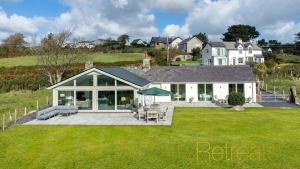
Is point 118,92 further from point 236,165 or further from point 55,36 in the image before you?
point 55,36

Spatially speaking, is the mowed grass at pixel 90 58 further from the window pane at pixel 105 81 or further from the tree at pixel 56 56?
the window pane at pixel 105 81

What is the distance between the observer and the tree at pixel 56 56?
188 feet

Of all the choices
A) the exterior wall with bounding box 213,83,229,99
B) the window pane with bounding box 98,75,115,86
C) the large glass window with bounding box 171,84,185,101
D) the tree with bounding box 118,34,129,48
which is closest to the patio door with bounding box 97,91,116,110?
the window pane with bounding box 98,75,115,86

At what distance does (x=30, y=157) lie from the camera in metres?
14.8

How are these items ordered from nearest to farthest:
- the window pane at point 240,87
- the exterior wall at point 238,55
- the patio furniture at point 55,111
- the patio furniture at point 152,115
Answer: the patio furniture at point 152,115 < the patio furniture at point 55,111 < the window pane at point 240,87 < the exterior wall at point 238,55

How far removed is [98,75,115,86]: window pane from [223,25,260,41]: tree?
8921 centimetres

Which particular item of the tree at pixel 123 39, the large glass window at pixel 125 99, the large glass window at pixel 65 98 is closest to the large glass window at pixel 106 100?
the large glass window at pixel 125 99

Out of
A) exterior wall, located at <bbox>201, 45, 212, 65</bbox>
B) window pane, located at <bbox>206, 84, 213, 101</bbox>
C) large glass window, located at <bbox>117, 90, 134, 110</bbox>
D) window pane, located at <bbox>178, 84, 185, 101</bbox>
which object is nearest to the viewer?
large glass window, located at <bbox>117, 90, 134, 110</bbox>

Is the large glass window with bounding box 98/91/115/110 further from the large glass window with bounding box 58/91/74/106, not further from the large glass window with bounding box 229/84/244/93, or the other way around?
the large glass window with bounding box 229/84/244/93

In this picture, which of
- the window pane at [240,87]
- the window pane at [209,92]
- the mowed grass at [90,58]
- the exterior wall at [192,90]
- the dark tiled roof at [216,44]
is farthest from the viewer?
the dark tiled roof at [216,44]

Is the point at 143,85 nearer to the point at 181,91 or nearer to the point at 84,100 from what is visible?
the point at 84,100

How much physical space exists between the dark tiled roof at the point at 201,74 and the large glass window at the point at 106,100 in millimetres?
9631

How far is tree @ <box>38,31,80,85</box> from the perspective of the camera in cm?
5738

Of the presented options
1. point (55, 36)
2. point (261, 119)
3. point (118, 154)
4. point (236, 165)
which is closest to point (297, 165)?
point (236, 165)
